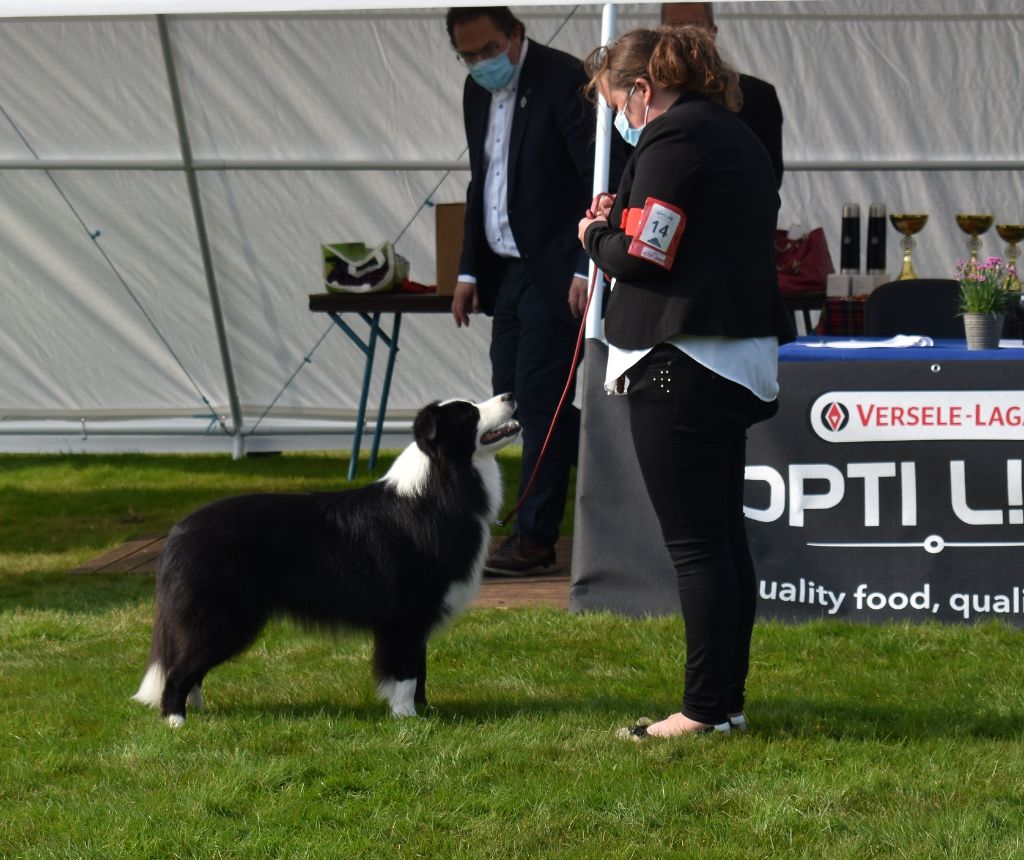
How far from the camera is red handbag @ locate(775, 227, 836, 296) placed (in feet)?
24.9

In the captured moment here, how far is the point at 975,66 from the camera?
8906 millimetres

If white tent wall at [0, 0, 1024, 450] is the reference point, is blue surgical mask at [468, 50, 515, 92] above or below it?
above

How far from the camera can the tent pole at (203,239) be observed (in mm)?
8805

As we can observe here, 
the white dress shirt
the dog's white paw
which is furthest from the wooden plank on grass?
the dog's white paw

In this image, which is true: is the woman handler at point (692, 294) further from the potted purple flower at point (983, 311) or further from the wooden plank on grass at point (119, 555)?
the wooden plank on grass at point (119, 555)

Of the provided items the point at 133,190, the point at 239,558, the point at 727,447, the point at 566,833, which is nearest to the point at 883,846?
the point at 566,833

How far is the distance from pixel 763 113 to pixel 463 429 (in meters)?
1.98

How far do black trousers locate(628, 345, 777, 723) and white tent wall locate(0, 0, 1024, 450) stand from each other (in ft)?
18.3

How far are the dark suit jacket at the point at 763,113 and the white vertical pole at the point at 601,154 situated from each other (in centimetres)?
55

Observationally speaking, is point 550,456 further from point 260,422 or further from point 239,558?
point 260,422

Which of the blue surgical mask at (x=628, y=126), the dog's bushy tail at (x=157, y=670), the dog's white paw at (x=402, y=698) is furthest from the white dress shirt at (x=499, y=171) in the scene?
the dog's bushy tail at (x=157, y=670)

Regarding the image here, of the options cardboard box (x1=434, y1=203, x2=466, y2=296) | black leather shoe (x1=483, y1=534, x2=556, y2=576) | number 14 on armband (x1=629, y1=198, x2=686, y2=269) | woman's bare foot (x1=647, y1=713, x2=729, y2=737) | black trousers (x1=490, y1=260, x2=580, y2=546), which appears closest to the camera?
number 14 on armband (x1=629, y1=198, x2=686, y2=269)

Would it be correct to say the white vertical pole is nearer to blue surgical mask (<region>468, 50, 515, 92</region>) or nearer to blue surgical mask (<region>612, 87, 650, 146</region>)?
blue surgical mask (<region>468, 50, 515, 92</region>)

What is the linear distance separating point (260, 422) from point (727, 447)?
6.69 meters
